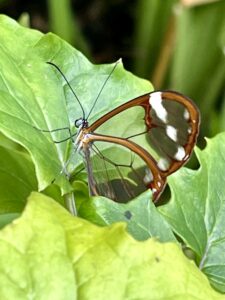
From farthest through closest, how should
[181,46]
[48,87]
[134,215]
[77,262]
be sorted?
[181,46] → [48,87] → [134,215] → [77,262]

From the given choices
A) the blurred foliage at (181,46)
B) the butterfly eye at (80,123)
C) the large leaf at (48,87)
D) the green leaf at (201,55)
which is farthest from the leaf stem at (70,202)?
the green leaf at (201,55)

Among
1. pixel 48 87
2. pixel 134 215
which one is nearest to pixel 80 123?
pixel 48 87

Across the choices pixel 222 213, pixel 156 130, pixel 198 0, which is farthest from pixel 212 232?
pixel 198 0

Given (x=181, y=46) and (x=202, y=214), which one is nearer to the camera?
(x=202, y=214)

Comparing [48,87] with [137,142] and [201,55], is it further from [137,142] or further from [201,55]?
[201,55]

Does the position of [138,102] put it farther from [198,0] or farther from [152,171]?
[198,0]

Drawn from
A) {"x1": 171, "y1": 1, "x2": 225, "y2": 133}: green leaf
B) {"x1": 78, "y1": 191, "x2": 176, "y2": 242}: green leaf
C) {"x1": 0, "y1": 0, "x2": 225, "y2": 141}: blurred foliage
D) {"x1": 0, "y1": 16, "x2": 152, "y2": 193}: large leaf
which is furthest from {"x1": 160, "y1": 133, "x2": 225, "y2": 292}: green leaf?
{"x1": 171, "y1": 1, "x2": 225, "y2": 133}: green leaf
